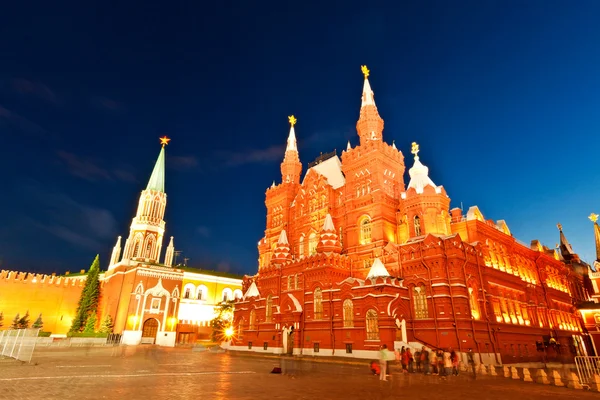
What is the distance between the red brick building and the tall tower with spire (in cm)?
3081

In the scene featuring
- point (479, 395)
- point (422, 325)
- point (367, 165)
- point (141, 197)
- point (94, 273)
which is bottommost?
point (479, 395)

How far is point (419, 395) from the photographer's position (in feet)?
41.0

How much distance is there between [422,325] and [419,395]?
Answer: 56.3ft

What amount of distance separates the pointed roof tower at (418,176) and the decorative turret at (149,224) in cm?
5182

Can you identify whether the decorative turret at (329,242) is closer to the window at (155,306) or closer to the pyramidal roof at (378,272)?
the pyramidal roof at (378,272)

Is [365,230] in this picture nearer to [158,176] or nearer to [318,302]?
[318,302]

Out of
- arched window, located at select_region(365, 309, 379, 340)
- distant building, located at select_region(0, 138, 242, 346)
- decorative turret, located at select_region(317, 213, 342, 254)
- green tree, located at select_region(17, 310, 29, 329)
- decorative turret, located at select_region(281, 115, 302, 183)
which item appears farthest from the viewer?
distant building, located at select_region(0, 138, 242, 346)

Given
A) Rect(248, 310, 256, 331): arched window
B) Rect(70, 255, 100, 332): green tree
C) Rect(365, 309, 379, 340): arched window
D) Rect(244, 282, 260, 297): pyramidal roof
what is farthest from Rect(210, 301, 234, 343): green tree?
Rect(365, 309, 379, 340): arched window

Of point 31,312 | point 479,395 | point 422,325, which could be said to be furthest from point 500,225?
point 31,312

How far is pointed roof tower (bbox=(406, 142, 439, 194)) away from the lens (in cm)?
3697

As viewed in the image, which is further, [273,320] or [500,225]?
[500,225]

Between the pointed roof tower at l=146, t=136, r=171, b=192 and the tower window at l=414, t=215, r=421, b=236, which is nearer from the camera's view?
the tower window at l=414, t=215, r=421, b=236

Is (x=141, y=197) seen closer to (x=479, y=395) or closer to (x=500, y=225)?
(x=500, y=225)

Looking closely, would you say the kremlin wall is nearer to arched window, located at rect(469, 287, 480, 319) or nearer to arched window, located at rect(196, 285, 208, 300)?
arched window, located at rect(469, 287, 480, 319)
